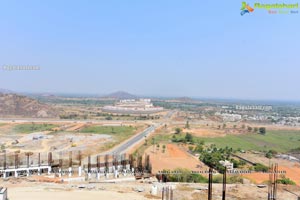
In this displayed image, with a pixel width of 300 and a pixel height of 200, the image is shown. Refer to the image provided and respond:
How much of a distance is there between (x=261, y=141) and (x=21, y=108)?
59193 mm

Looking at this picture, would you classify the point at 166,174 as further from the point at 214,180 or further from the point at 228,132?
the point at 228,132

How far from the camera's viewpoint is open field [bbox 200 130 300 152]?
4784 centimetres

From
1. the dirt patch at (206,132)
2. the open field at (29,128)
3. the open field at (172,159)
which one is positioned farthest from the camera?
the dirt patch at (206,132)

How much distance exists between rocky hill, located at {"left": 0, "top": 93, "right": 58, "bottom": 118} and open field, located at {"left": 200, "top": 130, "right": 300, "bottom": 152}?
47.0 metres

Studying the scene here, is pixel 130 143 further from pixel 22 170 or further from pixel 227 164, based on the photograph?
pixel 22 170

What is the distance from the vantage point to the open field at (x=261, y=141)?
4784cm

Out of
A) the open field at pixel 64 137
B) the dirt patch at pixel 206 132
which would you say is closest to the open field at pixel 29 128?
the open field at pixel 64 137

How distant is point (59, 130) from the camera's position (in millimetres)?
55969

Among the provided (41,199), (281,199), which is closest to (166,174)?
(281,199)

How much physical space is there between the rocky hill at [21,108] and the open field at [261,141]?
154 feet

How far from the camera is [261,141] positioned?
5378 centimetres

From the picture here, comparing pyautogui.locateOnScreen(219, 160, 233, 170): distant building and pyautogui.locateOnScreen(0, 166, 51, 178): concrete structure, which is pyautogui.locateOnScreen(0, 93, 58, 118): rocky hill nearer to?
pyautogui.locateOnScreen(0, 166, 51, 178): concrete structure

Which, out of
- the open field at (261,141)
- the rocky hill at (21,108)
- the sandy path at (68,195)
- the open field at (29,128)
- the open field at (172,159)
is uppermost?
the rocky hill at (21,108)

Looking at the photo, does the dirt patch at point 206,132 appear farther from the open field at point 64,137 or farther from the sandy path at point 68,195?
the sandy path at point 68,195
